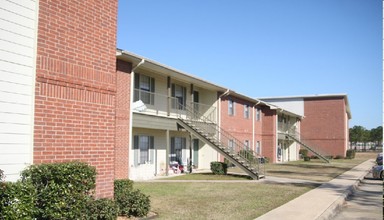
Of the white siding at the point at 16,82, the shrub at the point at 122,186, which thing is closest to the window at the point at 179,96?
the shrub at the point at 122,186

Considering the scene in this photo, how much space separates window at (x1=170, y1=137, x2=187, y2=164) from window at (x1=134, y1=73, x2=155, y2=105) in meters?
3.89

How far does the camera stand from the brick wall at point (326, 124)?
51.3m

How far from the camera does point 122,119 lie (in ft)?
57.2

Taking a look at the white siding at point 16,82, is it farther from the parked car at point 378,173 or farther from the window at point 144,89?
the parked car at point 378,173

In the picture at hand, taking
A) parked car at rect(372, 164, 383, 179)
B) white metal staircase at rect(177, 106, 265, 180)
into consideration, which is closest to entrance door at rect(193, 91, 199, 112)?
white metal staircase at rect(177, 106, 265, 180)

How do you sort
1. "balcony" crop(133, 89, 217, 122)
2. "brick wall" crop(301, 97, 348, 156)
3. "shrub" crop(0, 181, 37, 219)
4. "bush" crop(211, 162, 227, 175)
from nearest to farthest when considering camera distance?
1. "shrub" crop(0, 181, 37, 219)
2. "balcony" crop(133, 89, 217, 122)
3. "bush" crop(211, 162, 227, 175)
4. "brick wall" crop(301, 97, 348, 156)

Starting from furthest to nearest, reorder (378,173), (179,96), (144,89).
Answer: (179,96) < (378,173) < (144,89)

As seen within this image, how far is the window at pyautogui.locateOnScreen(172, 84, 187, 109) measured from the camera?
2389 cm

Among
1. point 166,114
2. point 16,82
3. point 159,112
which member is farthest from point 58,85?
point 166,114

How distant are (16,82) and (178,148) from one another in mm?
18332

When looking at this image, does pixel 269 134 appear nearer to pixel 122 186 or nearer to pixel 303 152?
pixel 303 152

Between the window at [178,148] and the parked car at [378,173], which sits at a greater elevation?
the window at [178,148]

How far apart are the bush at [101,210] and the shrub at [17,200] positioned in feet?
4.03

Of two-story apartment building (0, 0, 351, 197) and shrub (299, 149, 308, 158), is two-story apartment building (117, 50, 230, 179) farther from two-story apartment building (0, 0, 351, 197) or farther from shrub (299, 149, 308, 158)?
shrub (299, 149, 308, 158)
